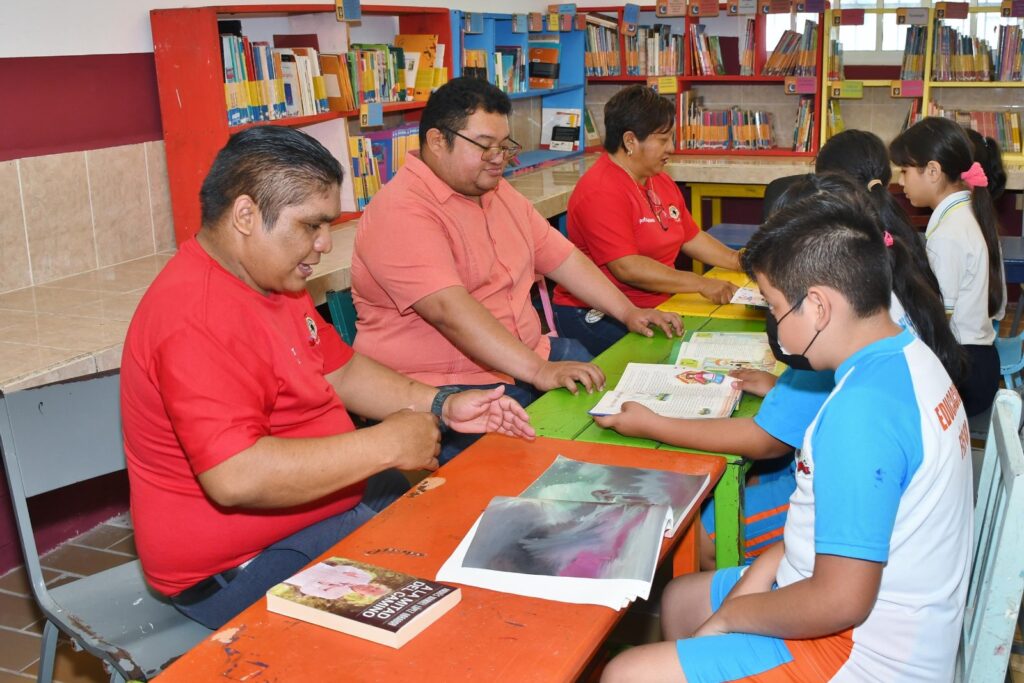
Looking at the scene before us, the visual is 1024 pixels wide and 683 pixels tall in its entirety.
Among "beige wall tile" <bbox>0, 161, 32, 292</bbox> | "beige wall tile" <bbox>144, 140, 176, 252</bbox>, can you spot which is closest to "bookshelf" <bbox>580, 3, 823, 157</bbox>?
"beige wall tile" <bbox>144, 140, 176, 252</bbox>

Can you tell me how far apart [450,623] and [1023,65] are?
559cm

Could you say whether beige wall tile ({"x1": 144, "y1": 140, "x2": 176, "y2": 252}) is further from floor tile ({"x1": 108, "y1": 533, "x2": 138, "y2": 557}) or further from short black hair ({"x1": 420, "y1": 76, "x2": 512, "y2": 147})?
short black hair ({"x1": 420, "y1": 76, "x2": 512, "y2": 147})

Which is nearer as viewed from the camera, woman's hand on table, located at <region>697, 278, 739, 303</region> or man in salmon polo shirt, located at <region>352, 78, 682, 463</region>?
man in salmon polo shirt, located at <region>352, 78, 682, 463</region>

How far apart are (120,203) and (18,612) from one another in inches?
57.5

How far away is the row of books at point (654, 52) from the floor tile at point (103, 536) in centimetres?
443

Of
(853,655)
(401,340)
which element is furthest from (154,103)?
(853,655)

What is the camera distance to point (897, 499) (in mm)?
1310

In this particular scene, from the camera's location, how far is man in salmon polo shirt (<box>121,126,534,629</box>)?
1.60 metres

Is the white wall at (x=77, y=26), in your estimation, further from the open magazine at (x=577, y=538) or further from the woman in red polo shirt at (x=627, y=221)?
the open magazine at (x=577, y=538)

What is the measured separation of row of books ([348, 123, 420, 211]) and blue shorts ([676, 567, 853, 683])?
3078 millimetres

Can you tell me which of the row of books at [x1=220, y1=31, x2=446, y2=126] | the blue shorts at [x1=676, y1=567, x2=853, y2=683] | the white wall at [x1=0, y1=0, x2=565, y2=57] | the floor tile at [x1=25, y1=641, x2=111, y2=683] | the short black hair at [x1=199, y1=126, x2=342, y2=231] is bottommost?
the floor tile at [x1=25, y1=641, x2=111, y2=683]

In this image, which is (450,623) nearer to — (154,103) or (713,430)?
(713,430)

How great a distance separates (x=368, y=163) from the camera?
4.45 meters

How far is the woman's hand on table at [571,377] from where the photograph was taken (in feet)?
7.54
